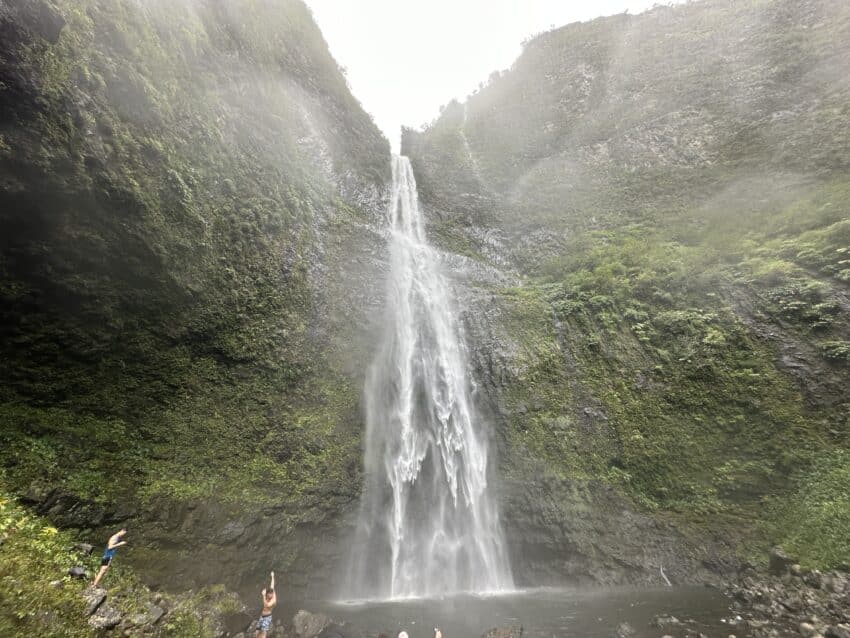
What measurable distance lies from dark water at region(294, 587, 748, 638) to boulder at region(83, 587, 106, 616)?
4.36m

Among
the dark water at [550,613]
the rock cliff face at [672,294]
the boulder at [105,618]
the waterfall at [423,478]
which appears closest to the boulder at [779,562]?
the rock cliff face at [672,294]

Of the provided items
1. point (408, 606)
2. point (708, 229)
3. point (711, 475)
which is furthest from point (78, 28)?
point (708, 229)

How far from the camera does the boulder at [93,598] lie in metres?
6.06

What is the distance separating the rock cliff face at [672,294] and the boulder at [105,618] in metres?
9.42

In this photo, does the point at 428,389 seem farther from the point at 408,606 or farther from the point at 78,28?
the point at 78,28

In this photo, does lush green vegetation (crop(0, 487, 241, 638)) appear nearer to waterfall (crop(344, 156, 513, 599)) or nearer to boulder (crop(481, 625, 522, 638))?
waterfall (crop(344, 156, 513, 599))

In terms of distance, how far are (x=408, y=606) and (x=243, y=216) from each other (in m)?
11.9

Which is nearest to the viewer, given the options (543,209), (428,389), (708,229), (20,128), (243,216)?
(20,128)

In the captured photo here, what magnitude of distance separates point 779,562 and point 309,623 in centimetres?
1120

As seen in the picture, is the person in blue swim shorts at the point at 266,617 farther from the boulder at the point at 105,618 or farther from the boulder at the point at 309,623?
the boulder at the point at 105,618

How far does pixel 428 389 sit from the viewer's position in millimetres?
13703

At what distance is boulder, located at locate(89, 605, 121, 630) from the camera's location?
5.92 metres

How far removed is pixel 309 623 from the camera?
7715mm

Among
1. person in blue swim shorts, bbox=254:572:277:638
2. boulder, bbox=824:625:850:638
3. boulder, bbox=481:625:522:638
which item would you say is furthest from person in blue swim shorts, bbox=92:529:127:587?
boulder, bbox=824:625:850:638
